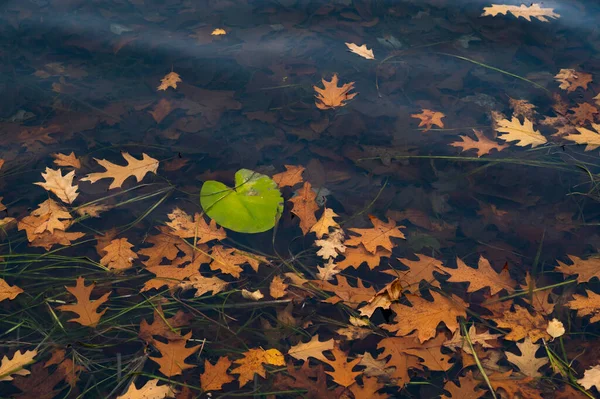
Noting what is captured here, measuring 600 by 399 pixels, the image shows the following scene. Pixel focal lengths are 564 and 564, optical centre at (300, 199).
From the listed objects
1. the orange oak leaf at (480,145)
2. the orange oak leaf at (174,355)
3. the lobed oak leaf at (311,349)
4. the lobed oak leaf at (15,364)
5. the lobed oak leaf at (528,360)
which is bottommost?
the lobed oak leaf at (15,364)

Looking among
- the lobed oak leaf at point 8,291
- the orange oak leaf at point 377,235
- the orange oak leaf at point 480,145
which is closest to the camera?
the lobed oak leaf at point 8,291

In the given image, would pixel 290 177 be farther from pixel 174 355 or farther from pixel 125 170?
pixel 174 355

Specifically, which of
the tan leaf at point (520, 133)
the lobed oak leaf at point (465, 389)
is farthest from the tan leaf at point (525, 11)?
the lobed oak leaf at point (465, 389)

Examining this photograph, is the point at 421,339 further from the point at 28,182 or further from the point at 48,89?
the point at 48,89

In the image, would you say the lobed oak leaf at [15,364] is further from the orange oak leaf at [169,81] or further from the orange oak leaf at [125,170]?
the orange oak leaf at [169,81]

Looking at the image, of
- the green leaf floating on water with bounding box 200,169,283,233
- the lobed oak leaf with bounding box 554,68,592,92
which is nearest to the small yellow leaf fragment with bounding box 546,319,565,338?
the green leaf floating on water with bounding box 200,169,283,233

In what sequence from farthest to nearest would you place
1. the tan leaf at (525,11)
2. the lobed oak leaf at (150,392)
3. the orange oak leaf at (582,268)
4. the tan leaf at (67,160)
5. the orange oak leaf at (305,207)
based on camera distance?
the tan leaf at (525,11), the tan leaf at (67,160), the orange oak leaf at (305,207), the orange oak leaf at (582,268), the lobed oak leaf at (150,392)
